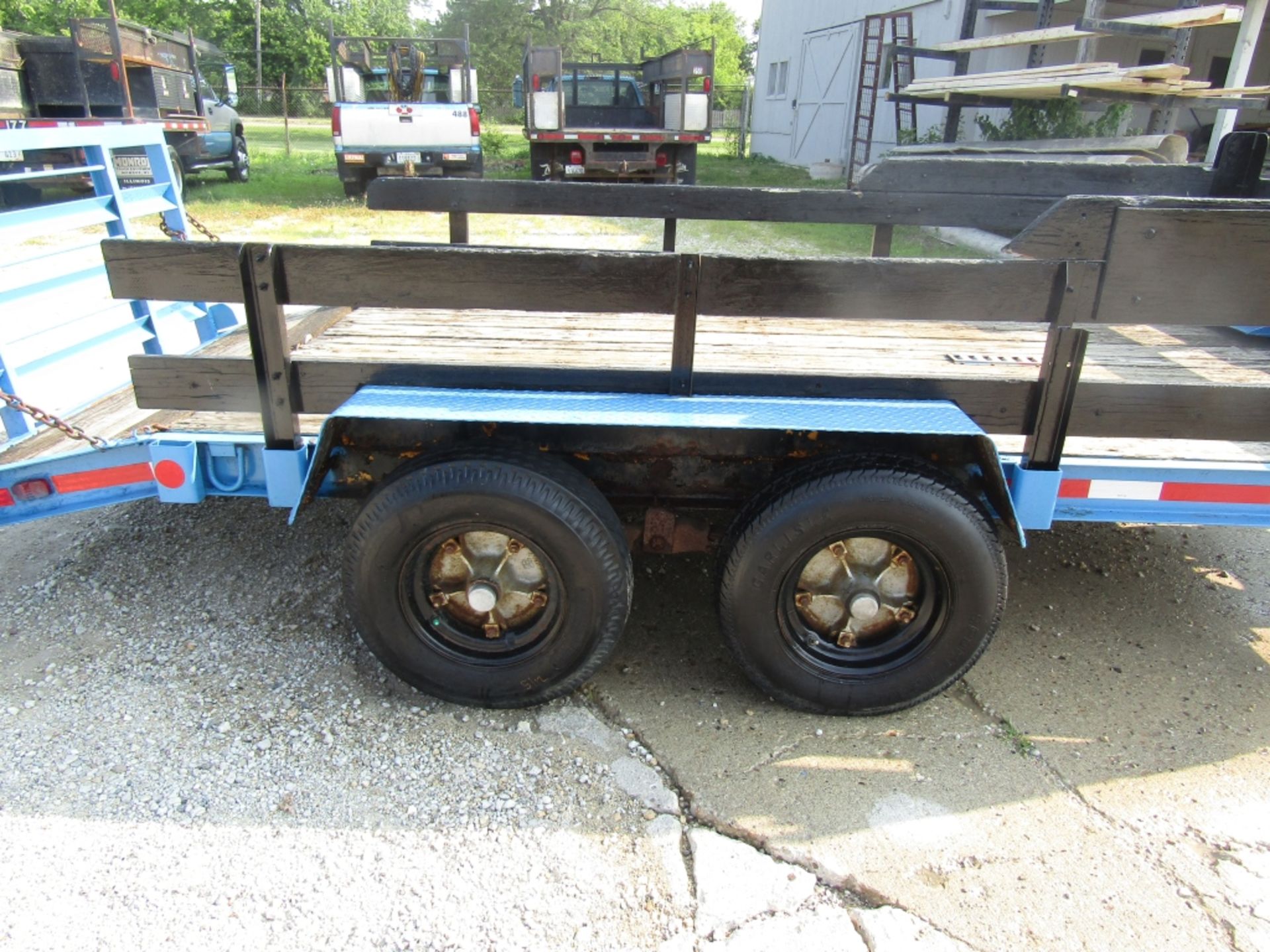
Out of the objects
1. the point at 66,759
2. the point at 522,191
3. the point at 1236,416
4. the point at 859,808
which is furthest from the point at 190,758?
the point at 1236,416

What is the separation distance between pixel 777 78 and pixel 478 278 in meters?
25.8

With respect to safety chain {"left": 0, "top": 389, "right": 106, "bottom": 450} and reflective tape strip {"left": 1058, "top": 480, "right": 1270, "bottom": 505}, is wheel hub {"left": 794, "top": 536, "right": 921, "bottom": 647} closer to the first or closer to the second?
reflective tape strip {"left": 1058, "top": 480, "right": 1270, "bottom": 505}

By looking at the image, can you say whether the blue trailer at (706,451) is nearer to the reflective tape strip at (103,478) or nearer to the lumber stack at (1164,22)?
the reflective tape strip at (103,478)

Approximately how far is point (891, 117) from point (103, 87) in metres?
14.5

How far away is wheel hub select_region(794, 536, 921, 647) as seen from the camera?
9.42 feet

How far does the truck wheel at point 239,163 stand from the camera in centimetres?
1759

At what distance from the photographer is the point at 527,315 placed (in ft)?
14.6

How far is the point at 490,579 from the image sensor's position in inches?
113

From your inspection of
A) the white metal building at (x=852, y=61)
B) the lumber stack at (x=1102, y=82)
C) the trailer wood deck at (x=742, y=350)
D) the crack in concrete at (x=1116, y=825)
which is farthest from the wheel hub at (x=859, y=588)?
the white metal building at (x=852, y=61)

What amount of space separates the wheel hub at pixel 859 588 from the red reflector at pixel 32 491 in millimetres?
2585

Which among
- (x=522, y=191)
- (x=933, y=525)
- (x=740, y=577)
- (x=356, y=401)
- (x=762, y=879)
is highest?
(x=522, y=191)

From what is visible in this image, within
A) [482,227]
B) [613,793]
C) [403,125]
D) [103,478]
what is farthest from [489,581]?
[403,125]

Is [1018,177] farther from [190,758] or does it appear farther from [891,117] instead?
[891,117]

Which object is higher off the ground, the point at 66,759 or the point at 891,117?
the point at 891,117
